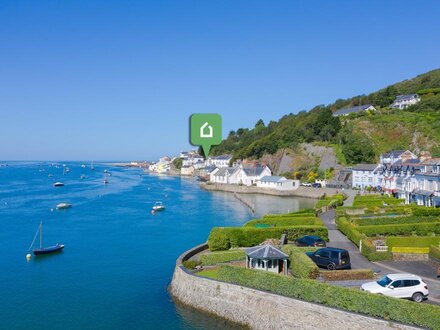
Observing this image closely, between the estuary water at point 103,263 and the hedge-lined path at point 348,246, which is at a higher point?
the hedge-lined path at point 348,246

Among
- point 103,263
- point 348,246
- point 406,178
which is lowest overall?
point 103,263

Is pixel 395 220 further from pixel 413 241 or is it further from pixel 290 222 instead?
pixel 290 222

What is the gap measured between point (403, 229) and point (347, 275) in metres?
13.6

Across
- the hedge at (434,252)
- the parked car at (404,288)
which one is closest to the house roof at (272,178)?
the hedge at (434,252)

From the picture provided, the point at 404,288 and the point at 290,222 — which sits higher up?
the point at 290,222

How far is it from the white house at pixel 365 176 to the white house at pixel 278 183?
1392cm

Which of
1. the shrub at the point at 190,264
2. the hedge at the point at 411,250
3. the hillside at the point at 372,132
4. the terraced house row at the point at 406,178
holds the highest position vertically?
the hillside at the point at 372,132

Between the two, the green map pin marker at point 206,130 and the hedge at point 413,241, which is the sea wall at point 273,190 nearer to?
the hedge at point 413,241

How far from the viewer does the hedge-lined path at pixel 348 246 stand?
84.7 ft

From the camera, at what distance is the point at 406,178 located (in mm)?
58062

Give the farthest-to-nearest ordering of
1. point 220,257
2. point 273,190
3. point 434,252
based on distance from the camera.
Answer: point 273,190 → point 220,257 → point 434,252

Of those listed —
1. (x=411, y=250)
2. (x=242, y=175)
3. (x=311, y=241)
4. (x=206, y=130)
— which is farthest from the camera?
(x=242, y=175)

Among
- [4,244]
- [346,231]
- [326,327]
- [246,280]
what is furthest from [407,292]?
[4,244]

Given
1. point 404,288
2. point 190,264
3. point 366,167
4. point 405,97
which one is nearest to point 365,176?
point 366,167
